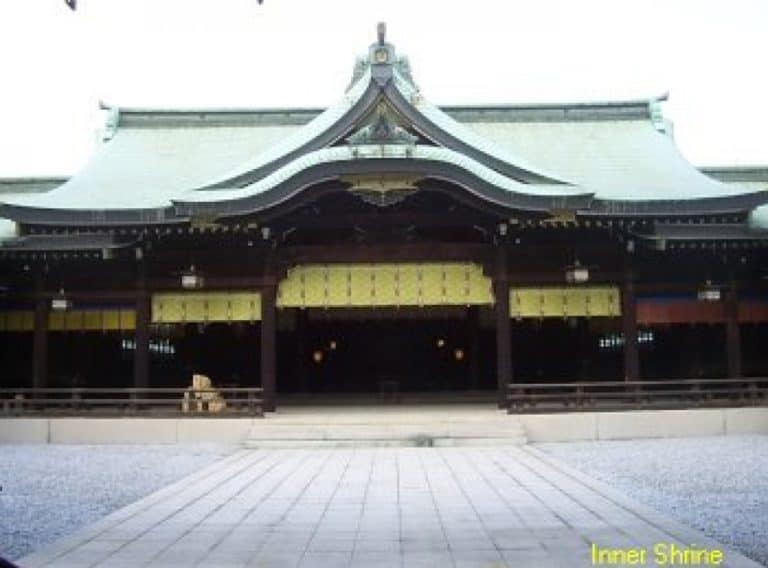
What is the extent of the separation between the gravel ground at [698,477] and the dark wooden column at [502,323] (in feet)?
7.41

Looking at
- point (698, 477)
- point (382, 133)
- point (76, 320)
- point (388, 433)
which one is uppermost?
point (382, 133)

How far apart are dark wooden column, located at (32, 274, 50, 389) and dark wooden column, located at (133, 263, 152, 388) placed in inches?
99.5

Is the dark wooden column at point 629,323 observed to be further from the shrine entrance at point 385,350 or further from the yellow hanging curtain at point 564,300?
the shrine entrance at point 385,350

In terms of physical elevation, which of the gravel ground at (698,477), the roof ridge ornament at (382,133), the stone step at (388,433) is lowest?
the gravel ground at (698,477)

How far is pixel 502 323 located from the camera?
62.8 ft

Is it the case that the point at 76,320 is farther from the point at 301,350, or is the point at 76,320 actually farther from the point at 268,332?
the point at 301,350

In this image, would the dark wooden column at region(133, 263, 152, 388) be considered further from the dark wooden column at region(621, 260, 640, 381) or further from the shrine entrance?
the dark wooden column at region(621, 260, 640, 381)

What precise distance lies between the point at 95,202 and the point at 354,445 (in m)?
9.69

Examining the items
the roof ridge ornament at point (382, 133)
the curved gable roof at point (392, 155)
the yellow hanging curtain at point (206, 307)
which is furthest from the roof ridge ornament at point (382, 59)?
the yellow hanging curtain at point (206, 307)

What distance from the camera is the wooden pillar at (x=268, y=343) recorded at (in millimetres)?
19203

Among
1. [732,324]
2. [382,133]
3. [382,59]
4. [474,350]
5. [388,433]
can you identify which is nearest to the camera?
[388,433]

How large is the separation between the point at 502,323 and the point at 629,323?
3.19 m

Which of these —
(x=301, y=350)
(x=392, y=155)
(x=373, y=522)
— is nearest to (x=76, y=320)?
(x=301, y=350)

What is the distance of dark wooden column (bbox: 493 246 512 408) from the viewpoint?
19.0 m
